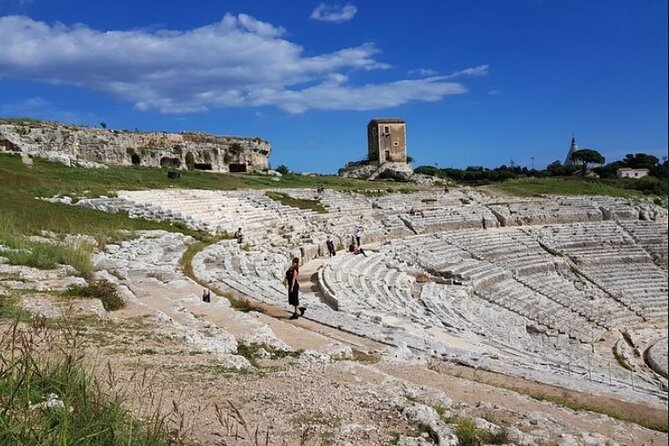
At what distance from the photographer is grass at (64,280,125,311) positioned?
7375mm

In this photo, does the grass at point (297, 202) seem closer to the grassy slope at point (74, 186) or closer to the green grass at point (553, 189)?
the grassy slope at point (74, 186)

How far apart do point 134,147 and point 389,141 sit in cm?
2833

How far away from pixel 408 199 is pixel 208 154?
1583 cm

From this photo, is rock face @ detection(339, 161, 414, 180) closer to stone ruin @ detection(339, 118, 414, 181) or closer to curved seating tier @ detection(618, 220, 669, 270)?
stone ruin @ detection(339, 118, 414, 181)

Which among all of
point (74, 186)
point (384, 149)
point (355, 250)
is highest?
point (384, 149)

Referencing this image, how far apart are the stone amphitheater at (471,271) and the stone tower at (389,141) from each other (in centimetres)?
2251

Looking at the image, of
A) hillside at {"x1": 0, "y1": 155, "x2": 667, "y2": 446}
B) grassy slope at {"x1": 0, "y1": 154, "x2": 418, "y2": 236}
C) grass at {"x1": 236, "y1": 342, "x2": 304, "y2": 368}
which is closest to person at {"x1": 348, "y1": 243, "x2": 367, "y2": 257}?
hillside at {"x1": 0, "y1": 155, "x2": 667, "y2": 446}

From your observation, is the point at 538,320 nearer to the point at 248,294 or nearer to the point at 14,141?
the point at 248,294

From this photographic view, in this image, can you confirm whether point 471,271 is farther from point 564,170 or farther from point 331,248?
point 564,170

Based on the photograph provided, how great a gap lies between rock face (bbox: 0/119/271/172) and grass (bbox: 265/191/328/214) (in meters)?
10.6

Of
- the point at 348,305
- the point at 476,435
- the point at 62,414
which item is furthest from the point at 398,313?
the point at 62,414

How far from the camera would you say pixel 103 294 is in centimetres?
755

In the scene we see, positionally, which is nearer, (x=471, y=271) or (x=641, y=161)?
(x=471, y=271)

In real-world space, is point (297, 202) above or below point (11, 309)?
above
